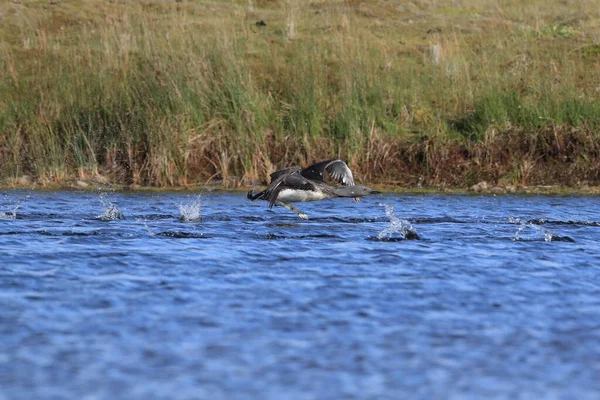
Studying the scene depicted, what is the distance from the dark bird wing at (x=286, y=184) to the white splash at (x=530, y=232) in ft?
7.65

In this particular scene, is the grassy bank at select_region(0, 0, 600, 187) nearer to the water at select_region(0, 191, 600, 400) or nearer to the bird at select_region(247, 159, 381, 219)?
the water at select_region(0, 191, 600, 400)

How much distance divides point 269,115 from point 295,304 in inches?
311

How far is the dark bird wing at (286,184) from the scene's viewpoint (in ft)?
39.7

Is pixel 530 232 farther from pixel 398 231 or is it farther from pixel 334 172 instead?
pixel 334 172

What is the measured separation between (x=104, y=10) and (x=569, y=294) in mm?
16478

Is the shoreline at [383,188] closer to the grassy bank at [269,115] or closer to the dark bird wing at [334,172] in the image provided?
the grassy bank at [269,115]

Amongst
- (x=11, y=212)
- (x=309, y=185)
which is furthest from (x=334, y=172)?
(x=11, y=212)

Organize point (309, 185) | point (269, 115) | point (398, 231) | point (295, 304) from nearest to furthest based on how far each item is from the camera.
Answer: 1. point (295, 304)
2. point (398, 231)
3. point (309, 185)
4. point (269, 115)

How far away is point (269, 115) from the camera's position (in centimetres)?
1562

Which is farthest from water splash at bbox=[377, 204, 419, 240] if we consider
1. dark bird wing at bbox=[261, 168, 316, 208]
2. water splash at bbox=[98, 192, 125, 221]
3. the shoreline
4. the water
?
the shoreline

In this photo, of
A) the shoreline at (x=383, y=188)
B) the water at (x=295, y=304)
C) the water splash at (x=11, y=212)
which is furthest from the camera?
the shoreline at (x=383, y=188)

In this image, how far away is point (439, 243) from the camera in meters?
11.0

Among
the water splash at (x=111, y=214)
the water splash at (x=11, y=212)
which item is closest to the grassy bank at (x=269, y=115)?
the water splash at (x=11, y=212)

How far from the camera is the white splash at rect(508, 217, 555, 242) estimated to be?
11367 millimetres
